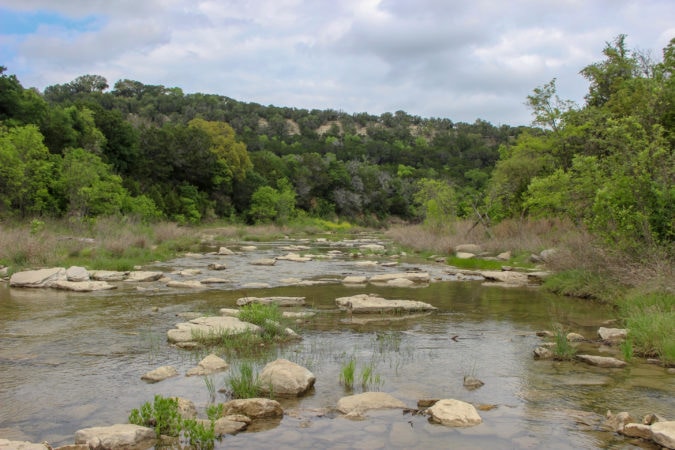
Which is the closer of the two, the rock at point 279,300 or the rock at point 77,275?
the rock at point 279,300

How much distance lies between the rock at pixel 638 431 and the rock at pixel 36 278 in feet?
51.7

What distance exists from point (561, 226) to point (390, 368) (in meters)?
19.8

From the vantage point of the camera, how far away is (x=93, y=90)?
363 feet

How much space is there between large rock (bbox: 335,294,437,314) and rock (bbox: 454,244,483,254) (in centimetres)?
1661

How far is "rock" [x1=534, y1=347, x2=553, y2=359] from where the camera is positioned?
29.6 feet

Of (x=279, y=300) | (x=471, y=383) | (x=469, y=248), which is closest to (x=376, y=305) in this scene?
(x=279, y=300)

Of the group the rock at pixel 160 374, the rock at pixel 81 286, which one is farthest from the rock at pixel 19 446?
the rock at pixel 81 286

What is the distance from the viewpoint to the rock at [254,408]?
20.9ft

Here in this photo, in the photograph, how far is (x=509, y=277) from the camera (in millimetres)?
19594

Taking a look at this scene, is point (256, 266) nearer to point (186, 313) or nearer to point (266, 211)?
point (186, 313)

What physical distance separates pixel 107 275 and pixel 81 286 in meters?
2.85

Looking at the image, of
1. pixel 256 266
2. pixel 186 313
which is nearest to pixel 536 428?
pixel 186 313

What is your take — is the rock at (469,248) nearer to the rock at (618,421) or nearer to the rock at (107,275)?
the rock at (107,275)

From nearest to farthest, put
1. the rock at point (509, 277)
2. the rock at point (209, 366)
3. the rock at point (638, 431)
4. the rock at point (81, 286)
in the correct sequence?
the rock at point (638, 431) → the rock at point (209, 366) → the rock at point (81, 286) → the rock at point (509, 277)
